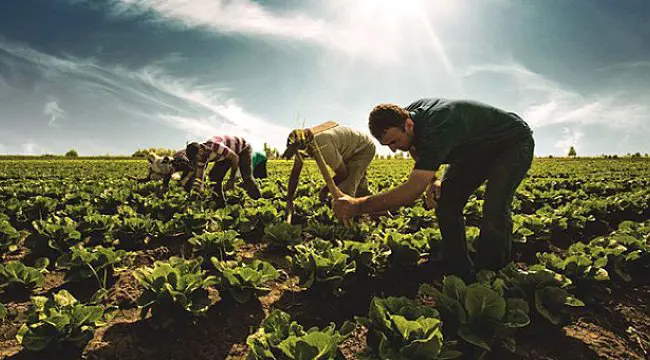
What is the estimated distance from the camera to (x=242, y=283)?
10.3ft

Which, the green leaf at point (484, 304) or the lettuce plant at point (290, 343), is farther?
the green leaf at point (484, 304)

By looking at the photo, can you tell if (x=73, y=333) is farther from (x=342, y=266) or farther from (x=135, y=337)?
(x=342, y=266)

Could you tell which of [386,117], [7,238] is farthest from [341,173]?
[7,238]

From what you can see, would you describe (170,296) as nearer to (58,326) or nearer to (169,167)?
(58,326)

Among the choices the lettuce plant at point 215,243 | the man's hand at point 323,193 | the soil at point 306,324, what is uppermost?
the man's hand at point 323,193

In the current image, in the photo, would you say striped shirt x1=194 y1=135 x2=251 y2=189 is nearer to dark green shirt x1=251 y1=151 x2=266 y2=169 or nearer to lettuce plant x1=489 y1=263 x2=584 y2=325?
dark green shirt x1=251 y1=151 x2=266 y2=169

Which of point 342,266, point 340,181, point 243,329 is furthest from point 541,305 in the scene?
A: point 340,181

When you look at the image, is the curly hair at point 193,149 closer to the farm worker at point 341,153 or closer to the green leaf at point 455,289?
the farm worker at point 341,153

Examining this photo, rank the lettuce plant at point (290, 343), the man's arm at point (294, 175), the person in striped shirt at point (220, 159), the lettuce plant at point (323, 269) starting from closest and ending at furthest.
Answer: the lettuce plant at point (290, 343)
the lettuce plant at point (323, 269)
the man's arm at point (294, 175)
the person in striped shirt at point (220, 159)

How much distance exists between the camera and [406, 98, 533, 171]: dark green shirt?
2699 mm

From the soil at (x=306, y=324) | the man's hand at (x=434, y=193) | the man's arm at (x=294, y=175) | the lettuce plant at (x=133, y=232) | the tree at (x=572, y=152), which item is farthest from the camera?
the tree at (x=572, y=152)

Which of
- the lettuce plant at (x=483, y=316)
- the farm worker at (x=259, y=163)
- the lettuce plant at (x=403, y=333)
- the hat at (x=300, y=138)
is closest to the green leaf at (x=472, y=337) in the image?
the lettuce plant at (x=483, y=316)

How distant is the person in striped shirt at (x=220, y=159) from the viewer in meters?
6.94

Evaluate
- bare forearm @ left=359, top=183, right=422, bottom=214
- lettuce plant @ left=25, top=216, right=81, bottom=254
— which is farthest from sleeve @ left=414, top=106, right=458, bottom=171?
lettuce plant @ left=25, top=216, right=81, bottom=254
